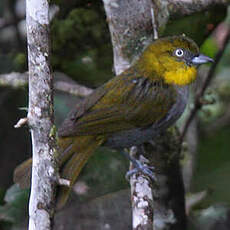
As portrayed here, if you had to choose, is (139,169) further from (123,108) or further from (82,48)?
(82,48)

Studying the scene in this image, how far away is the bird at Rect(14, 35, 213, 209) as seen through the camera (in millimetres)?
3338

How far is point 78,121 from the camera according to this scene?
338 cm

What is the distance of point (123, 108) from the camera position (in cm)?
345

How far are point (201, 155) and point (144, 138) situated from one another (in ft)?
4.36

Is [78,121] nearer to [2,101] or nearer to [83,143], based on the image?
[83,143]

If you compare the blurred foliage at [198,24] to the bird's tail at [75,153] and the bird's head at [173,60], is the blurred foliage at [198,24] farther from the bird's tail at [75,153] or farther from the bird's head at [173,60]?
the bird's tail at [75,153]

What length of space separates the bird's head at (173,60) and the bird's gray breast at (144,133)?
156mm

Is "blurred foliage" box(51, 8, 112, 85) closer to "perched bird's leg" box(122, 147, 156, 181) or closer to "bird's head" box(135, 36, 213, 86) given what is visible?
"bird's head" box(135, 36, 213, 86)

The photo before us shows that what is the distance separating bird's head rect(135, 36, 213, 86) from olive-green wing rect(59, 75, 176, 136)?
0.11m

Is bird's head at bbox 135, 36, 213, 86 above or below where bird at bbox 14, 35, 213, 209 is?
above

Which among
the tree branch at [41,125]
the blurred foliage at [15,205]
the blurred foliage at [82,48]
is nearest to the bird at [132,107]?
the blurred foliage at [15,205]

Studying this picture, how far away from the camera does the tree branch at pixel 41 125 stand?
7.82ft

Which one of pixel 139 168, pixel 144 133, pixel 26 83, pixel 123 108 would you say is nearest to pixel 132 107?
pixel 123 108

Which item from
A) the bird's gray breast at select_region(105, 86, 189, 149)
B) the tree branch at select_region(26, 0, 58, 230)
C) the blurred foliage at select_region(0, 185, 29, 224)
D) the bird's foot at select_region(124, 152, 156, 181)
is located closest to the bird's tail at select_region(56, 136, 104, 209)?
the bird's gray breast at select_region(105, 86, 189, 149)
